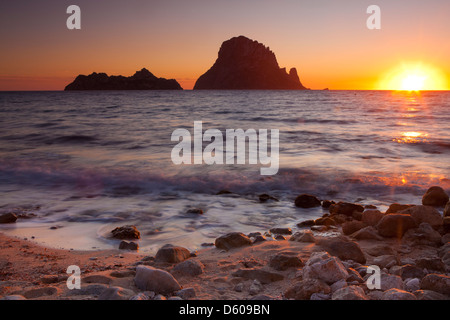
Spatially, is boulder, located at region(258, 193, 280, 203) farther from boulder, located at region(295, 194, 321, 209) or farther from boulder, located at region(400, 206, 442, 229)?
boulder, located at region(400, 206, 442, 229)

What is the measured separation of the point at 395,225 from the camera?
463cm

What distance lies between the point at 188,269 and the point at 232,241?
1.04 m

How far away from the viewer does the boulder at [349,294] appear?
256 centimetres

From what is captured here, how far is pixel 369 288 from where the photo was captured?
9.52 feet

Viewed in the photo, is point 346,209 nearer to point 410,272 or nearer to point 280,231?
point 280,231

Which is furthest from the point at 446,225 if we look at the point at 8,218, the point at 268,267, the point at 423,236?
the point at 8,218

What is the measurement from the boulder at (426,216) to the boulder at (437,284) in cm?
219

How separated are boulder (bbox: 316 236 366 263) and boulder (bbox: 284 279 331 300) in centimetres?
100

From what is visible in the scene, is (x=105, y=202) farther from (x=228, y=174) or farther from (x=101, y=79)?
(x=101, y=79)

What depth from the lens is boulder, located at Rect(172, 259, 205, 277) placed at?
11.2 ft

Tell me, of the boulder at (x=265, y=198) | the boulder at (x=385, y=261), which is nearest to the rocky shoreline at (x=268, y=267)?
the boulder at (x=385, y=261)

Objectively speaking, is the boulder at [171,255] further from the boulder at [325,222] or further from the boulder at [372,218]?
the boulder at [372,218]

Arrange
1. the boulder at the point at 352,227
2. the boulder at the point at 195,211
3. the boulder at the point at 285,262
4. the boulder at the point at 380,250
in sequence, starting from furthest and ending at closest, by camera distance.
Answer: the boulder at the point at 195,211, the boulder at the point at 352,227, the boulder at the point at 380,250, the boulder at the point at 285,262

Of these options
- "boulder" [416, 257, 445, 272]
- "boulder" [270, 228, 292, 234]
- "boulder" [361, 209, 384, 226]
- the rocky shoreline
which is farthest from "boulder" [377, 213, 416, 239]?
"boulder" [270, 228, 292, 234]
